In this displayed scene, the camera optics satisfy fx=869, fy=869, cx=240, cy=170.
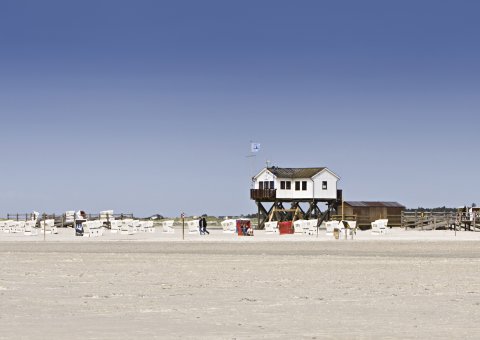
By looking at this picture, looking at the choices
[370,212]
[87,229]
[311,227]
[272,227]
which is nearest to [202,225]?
[311,227]

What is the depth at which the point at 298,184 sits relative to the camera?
3118 inches

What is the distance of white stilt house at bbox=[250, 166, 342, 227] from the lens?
3113 inches

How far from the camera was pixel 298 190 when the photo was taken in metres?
79.1

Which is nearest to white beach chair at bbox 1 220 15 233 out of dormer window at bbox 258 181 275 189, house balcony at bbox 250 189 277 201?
house balcony at bbox 250 189 277 201

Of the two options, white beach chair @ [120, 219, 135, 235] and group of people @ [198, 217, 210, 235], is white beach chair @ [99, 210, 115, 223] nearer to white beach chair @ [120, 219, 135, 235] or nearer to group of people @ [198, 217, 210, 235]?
white beach chair @ [120, 219, 135, 235]
